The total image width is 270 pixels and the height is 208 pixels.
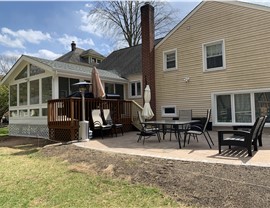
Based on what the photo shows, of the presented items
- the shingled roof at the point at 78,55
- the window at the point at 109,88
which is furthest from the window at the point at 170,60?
the shingled roof at the point at 78,55

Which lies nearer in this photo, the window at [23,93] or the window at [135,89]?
the window at [23,93]

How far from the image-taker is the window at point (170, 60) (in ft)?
43.9

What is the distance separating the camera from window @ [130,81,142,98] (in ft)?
50.3

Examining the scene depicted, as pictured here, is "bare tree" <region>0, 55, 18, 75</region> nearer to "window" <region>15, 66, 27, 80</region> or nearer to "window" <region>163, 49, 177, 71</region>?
"window" <region>15, 66, 27, 80</region>

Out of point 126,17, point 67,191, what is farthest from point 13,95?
point 126,17

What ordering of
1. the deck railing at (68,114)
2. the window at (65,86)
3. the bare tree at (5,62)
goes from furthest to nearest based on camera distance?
the bare tree at (5,62) < the window at (65,86) < the deck railing at (68,114)

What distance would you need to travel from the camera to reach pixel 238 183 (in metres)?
4.17

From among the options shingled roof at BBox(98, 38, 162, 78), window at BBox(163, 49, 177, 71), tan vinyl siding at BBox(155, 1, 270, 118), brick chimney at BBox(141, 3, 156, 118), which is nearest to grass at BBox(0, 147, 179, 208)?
tan vinyl siding at BBox(155, 1, 270, 118)

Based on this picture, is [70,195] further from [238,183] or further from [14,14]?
[14,14]

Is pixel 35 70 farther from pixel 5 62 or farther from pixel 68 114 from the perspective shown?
pixel 5 62

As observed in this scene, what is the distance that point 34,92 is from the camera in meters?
13.1

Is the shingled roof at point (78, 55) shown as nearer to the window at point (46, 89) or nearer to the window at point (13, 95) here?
the window at point (13, 95)

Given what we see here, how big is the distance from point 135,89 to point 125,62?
408 cm

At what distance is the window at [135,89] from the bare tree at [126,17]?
14404 millimetres
